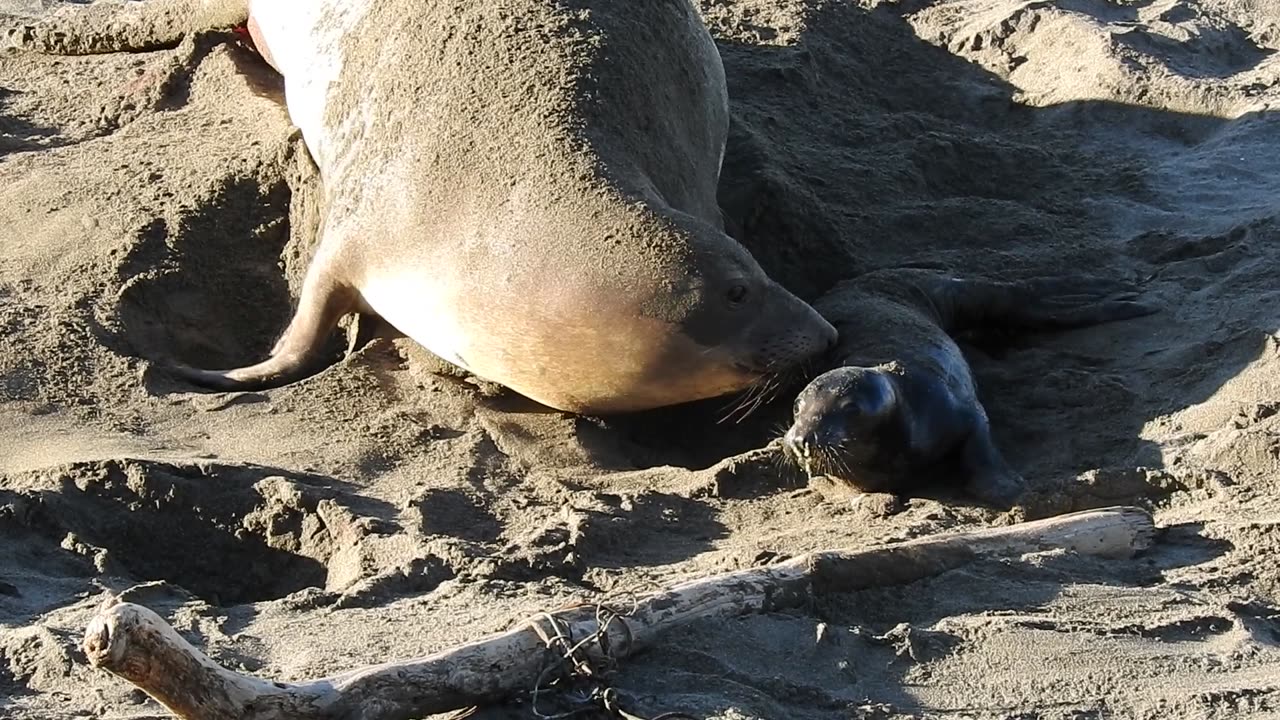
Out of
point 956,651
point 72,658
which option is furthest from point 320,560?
point 956,651

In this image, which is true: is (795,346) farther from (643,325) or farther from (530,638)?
(530,638)

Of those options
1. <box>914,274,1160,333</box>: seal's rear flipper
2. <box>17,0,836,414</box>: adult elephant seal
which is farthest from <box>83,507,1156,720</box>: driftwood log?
<box>914,274,1160,333</box>: seal's rear flipper

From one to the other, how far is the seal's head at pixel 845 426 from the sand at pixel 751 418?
0.15 m

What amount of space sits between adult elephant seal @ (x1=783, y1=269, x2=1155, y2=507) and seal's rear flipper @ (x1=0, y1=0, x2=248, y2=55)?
10.3 feet

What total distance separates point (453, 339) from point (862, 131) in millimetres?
2767

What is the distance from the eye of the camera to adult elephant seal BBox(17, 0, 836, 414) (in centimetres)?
540

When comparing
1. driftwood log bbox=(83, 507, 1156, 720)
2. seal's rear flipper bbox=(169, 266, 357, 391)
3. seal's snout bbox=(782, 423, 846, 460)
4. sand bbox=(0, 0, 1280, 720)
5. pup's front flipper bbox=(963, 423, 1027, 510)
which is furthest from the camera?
seal's rear flipper bbox=(169, 266, 357, 391)

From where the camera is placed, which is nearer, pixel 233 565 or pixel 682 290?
pixel 233 565

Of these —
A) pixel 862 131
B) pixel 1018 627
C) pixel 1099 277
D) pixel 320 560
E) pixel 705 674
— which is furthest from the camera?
pixel 862 131

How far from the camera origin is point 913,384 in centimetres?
550

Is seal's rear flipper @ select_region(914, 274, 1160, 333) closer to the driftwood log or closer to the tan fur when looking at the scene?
the tan fur

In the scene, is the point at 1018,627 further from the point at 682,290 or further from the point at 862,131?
the point at 862,131

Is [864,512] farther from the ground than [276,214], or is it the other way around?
[276,214]

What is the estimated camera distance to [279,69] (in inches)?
286
